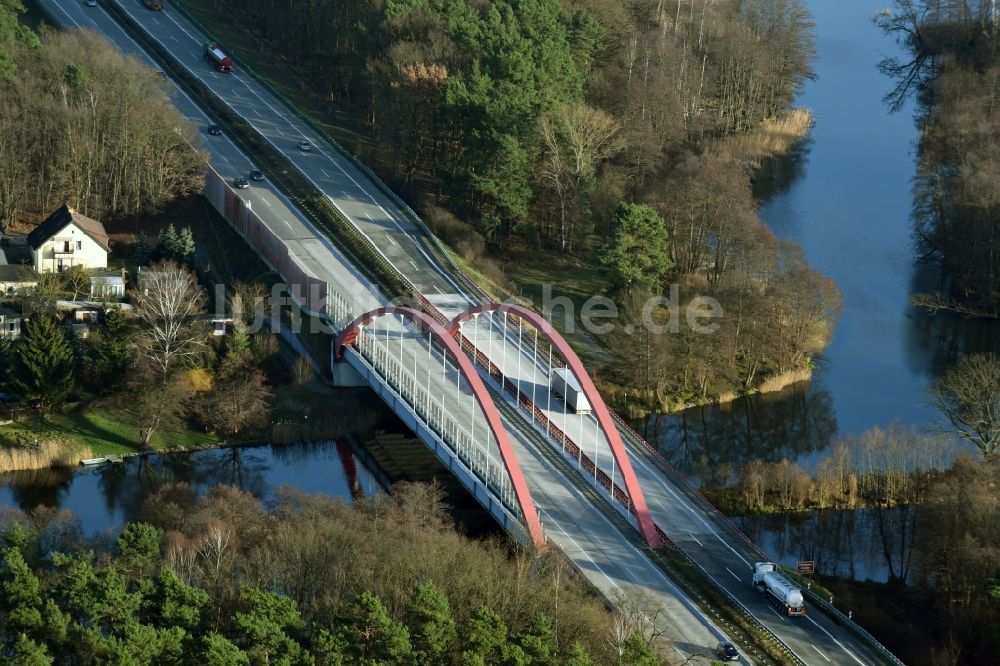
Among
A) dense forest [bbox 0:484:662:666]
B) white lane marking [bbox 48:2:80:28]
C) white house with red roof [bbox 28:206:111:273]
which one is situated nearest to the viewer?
dense forest [bbox 0:484:662:666]

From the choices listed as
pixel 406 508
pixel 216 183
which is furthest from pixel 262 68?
pixel 406 508

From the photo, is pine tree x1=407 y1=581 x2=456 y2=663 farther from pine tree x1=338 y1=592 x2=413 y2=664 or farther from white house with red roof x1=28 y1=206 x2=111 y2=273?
white house with red roof x1=28 y1=206 x2=111 y2=273

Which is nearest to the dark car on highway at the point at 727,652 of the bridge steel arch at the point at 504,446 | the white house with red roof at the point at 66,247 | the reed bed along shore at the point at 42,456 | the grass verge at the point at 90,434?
the bridge steel arch at the point at 504,446

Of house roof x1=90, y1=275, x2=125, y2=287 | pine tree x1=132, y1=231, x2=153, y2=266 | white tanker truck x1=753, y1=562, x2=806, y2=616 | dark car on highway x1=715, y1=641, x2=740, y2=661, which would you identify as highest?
pine tree x1=132, y1=231, x2=153, y2=266

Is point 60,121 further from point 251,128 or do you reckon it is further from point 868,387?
point 868,387

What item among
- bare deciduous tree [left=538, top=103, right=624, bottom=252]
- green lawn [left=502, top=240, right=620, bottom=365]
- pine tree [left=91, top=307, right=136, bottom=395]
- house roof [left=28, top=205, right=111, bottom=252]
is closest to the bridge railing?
green lawn [left=502, top=240, right=620, bottom=365]

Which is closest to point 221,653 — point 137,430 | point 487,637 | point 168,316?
point 487,637
